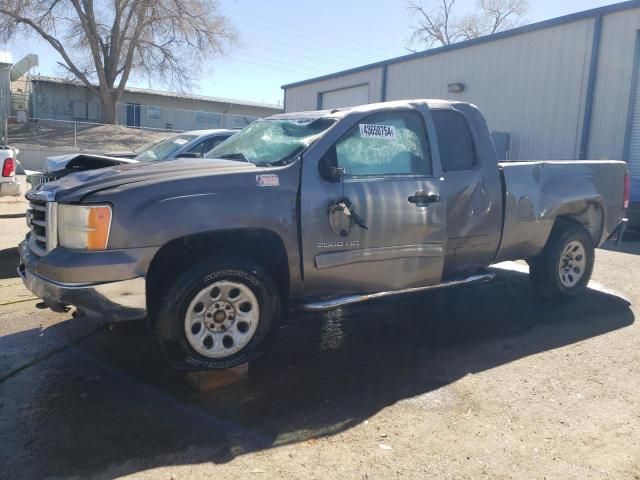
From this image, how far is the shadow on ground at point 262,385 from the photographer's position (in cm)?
297

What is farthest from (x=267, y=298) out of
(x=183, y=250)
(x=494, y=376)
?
(x=494, y=376)

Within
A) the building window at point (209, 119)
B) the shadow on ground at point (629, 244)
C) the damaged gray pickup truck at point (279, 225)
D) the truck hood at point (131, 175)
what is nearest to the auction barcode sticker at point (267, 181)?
the damaged gray pickup truck at point (279, 225)

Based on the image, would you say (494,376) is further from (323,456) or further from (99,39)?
(99,39)

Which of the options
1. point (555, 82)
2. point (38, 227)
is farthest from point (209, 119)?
point (38, 227)

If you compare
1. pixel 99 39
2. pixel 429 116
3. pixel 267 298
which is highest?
pixel 99 39

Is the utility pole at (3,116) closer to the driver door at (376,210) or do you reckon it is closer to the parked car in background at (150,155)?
the parked car in background at (150,155)

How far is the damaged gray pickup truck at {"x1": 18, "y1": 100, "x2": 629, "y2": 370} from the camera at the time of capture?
3395 millimetres

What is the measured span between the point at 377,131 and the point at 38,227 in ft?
8.46

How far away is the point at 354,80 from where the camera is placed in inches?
866

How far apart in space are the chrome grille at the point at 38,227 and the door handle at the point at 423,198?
2609 mm

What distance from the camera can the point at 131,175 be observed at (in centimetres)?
364

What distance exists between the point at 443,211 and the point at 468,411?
170 centimetres

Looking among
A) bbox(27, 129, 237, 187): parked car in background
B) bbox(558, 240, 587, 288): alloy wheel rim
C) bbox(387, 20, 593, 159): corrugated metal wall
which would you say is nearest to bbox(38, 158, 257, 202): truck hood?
bbox(27, 129, 237, 187): parked car in background

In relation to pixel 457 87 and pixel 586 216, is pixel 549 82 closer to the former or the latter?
pixel 457 87
